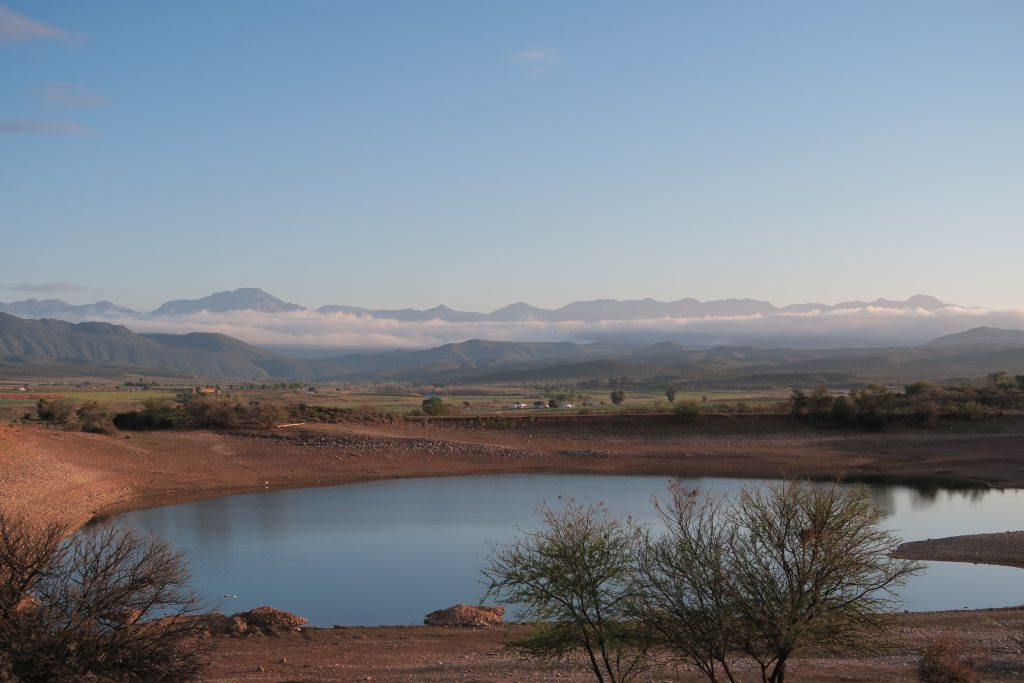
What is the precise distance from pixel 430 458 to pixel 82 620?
4154 cm

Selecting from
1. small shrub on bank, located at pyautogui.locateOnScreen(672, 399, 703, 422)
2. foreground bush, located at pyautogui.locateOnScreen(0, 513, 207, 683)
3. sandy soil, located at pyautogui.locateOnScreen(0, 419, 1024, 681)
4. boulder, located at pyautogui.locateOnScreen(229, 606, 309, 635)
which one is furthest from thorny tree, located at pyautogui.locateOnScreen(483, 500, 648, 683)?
small shrub on bank, located at pyautogui.locateOnScreen(672, 399, 703, 422)

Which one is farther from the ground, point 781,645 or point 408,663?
point 781,645

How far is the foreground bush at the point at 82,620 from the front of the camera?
38.0 feet

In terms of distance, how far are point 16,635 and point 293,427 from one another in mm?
46748

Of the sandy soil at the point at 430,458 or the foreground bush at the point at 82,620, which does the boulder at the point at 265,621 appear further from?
the foreground bush at the point at 82,620

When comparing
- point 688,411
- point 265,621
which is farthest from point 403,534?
point 688,411

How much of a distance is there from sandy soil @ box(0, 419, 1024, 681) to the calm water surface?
2.48m

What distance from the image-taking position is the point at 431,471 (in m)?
51.0

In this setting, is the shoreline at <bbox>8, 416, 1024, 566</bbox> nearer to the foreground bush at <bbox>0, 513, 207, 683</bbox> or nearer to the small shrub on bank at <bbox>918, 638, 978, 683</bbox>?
the foreground bush at <bbox>0, 513, 207, 683</bbox>

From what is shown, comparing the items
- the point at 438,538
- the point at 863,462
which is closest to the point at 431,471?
the point at 438,538

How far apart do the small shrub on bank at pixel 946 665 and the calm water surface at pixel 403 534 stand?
747 cm

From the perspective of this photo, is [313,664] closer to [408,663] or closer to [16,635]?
[408,663]

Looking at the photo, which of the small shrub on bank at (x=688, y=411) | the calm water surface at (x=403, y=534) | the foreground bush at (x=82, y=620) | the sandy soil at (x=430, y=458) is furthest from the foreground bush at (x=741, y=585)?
the small shrub on bank at (x=688, y=411)

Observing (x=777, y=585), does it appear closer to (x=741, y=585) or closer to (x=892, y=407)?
(x=741, y=585)
